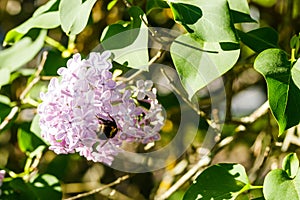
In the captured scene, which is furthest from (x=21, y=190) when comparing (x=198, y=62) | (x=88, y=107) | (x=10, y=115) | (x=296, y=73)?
(x=296, y=73)

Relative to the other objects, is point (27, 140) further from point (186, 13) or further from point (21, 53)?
point (186, 13)

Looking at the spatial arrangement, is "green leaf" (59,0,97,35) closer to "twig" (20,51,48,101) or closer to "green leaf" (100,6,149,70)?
"green leaf" (100,6,149,70)

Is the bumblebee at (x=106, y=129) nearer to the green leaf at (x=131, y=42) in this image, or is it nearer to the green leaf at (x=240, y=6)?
the green leaf at (x=131, y=42)

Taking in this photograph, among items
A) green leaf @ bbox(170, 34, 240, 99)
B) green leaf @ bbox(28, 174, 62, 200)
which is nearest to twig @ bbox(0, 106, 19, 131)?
green leaf @ bbox(28, 174, 62, 200)

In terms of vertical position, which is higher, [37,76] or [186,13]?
[186,13]

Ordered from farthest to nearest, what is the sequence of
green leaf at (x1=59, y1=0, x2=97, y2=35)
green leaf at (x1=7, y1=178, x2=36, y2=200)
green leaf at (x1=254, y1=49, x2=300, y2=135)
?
green leaf at (x1=7, y1=178, x2=36, y2=200) < green leaf at (x1=59, y1=0, x2=97, y2=35) < green leaf at (x1=254, y1=49, x2=300, y2=135)

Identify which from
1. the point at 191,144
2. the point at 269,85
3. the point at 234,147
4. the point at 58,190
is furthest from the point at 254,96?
the point at 269,85
